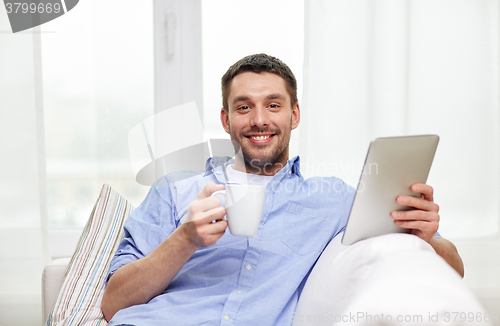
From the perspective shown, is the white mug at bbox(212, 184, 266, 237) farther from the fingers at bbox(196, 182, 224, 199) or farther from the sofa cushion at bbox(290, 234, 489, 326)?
the sofa cushion at bbox(290, 234, 489, 326)

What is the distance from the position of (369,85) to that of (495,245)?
36.3 inches

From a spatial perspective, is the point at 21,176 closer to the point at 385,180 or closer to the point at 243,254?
the point at 243,254

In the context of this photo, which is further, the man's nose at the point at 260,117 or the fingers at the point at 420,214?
the man's nose at the point at 260,117

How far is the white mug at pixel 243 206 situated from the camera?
0.84 meters

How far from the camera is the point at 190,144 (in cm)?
198

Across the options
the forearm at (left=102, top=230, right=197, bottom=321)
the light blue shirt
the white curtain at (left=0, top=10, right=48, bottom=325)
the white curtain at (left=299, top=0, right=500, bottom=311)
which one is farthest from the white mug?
the white curtain at (left=0, top=10, right=48, bottom=325)

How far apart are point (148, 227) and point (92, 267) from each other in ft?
0.68

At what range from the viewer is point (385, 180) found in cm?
83

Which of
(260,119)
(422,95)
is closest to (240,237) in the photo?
(260,119)

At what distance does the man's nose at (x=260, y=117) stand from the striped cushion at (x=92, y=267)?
1.63 feet

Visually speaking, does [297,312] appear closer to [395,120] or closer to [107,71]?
[395,120]

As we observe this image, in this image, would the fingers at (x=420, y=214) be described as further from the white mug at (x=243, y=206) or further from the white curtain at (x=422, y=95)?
the white curtain at (x=422, y=95)

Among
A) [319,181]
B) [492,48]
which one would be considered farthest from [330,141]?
[492,48]

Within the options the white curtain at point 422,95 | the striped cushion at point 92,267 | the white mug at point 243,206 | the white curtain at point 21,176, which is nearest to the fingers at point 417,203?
the white mug at point 243,206
